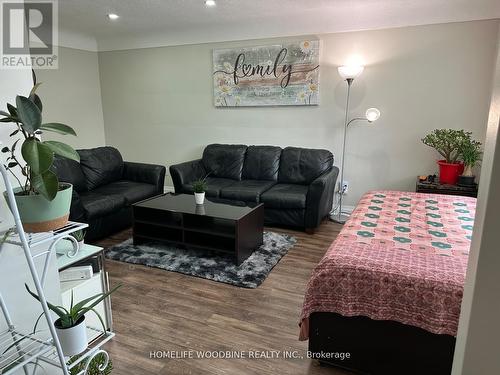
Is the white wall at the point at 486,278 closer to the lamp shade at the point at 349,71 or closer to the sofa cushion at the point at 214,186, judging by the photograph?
the lamp shade at the point at 349,71

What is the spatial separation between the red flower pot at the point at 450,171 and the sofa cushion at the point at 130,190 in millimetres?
3381

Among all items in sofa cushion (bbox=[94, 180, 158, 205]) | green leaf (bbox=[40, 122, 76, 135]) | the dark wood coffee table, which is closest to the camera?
green leaf (bbox=[40, 122, 76, 135])

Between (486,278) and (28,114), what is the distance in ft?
4.04

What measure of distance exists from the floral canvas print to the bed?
2.89m

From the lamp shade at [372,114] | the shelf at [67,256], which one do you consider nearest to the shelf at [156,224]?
the shelf at [67,256]

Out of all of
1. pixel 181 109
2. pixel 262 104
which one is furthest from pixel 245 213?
pixel 181 109

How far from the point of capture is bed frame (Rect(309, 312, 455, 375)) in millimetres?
1628

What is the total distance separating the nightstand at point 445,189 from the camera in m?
3.60

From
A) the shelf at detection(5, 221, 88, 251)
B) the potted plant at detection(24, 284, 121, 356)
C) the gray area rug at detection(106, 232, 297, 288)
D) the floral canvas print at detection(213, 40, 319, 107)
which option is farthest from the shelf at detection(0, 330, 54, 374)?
the floral canvas print at detection(213, 40, 319, 107)

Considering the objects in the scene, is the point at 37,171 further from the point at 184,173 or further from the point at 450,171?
the point at 450,171

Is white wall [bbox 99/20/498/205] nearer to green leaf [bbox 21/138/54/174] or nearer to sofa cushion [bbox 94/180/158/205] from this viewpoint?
sofa cushion [bbox 94/180/158/205]

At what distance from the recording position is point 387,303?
1.67 metres

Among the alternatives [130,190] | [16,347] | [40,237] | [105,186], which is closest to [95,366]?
[16,347]

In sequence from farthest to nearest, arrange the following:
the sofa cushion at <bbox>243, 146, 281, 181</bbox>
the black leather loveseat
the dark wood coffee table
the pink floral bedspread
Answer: the sofa cushion at <bbox>243, 146, 281, 181</bbox>
the black leather loveseat
the dark wood coffee table
the pink floral bedspread
